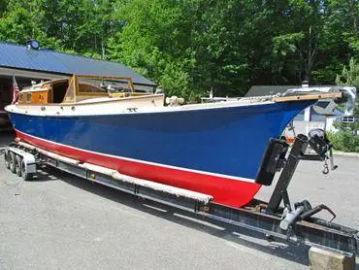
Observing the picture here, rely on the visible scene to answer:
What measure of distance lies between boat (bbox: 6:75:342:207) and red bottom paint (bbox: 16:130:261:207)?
0.01 meters

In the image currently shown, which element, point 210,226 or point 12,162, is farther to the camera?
point 12,162

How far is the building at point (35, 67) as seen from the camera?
1817 cm

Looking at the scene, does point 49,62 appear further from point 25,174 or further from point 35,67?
point 25,174

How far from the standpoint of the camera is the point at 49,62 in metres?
20.4

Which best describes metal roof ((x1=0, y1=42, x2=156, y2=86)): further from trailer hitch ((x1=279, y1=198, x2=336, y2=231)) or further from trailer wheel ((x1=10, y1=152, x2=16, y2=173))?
trailer hitch ((x1=279, y1=198, x2=336, y2=231))

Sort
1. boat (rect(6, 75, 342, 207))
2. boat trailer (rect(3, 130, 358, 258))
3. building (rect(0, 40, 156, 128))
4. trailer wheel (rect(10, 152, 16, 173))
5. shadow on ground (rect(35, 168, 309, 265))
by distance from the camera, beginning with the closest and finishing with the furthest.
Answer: boat trailer (rect(3, 130, 358, 258)), boat (rect(6, 75, 342, 207)), shadow on ground (rect(35, 168, 309, 265)), trailer wheel (rect(10, 152, 16, 173)), building (rect(0, 40, 156, 128))

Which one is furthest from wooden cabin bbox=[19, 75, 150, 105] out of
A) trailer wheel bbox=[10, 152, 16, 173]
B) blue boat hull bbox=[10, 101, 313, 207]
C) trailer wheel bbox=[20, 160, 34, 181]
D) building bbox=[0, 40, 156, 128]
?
building bbox=[0, 40, 156, 128]

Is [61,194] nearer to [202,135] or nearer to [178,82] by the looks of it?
[202,135]

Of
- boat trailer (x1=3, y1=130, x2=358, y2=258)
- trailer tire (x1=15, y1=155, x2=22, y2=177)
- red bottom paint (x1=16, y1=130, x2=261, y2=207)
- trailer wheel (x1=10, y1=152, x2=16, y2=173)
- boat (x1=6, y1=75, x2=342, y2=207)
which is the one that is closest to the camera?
boat trailer (x1=3, y1=130, x2=358, y2=258)

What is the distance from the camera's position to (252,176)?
5691 mm

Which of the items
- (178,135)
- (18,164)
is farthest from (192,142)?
(18,164)

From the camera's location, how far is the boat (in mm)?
5617

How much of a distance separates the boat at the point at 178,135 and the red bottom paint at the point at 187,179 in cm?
1

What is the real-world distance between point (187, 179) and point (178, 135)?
0.62m
